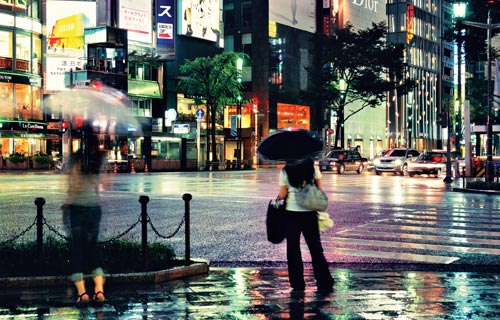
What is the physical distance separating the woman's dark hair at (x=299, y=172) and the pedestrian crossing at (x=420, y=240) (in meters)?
3.12

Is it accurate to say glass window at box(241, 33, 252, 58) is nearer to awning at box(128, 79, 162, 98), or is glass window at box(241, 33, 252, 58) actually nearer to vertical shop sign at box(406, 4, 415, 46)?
awning at box(128, 79, 162, 98)

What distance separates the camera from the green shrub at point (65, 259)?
8359mm

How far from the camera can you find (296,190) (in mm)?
7438

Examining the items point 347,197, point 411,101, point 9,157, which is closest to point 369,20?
point 411,101

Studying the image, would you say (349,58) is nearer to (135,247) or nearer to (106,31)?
(106,31)

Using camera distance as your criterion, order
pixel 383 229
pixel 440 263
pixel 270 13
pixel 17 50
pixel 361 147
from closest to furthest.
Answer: pixel 440 263
pixel 383 229
pixel 17 50
pixel 270 13
pixel 361 147

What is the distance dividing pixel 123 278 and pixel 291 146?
277 cm

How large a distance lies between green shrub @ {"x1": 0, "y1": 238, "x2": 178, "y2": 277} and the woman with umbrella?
2.09 m

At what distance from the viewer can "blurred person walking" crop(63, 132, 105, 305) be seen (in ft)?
23.3

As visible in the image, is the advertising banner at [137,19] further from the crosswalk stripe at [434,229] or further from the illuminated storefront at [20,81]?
the crosswalk stripe at [434,229]

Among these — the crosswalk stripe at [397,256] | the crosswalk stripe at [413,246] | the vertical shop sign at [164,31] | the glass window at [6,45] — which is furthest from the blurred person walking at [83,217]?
the vertical shop sign at [164,31]

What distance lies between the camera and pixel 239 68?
6162cm

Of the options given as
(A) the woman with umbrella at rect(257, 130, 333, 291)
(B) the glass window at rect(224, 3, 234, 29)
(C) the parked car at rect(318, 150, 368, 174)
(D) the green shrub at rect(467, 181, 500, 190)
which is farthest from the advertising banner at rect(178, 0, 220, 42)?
(A) the woman with umbrella at rect(257, 130, 333, 291)

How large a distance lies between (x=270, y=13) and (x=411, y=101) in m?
40.2
